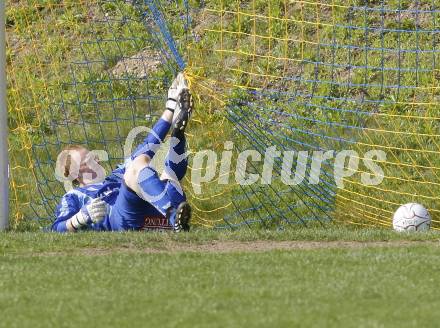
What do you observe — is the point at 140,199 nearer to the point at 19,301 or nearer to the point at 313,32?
the point at 19,301

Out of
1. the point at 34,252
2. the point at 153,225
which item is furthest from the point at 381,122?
the point at 34,252

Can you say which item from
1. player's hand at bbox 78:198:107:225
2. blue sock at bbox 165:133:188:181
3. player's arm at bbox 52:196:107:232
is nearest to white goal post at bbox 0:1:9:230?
player's arm at bbox 52:196:107:232

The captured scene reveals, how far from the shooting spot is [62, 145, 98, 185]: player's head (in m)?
7.98

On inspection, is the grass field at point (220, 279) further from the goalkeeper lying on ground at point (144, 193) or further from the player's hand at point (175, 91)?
the player's hand at point (175, 91)

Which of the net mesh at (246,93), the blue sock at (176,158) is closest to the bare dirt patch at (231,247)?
the blue sock at (176,158)

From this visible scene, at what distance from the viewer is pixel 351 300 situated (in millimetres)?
4895

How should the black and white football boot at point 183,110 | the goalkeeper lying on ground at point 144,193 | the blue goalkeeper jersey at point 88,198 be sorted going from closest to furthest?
the goalkeeper lying on ground at point 144,193 → the black and white football boot at point 183,110 → the blue goalkeeper jersey at point 88,198

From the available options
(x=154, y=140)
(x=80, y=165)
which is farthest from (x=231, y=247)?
(x=80, y=165)

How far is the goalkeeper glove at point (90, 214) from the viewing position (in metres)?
7.55

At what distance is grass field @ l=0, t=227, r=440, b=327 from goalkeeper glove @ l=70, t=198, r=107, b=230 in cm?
50

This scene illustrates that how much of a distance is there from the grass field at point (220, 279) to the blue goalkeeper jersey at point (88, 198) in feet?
2.20

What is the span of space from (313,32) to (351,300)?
575cm

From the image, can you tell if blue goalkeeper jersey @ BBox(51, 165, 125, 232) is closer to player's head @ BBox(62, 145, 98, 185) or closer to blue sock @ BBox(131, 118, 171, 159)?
player's head @ BBox(62, 145, 98, 185)

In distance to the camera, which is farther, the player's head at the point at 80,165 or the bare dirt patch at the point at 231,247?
the player's head at the point at 80,165
